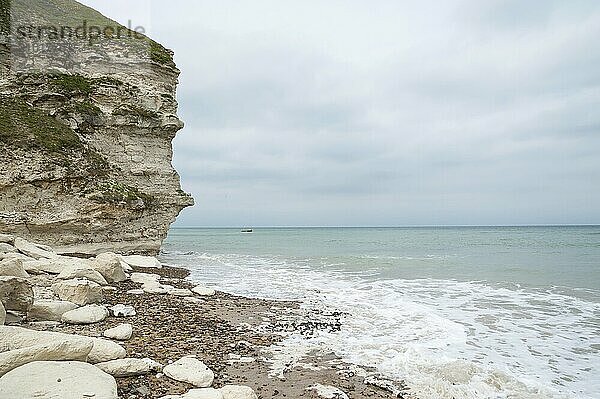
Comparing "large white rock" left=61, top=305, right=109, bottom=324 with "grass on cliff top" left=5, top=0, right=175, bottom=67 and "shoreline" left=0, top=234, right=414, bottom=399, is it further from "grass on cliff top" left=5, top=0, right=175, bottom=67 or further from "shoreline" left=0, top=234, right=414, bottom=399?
"grass on cliff top" left=5, top=0, right=175, bottom=67

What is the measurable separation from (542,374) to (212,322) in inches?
275

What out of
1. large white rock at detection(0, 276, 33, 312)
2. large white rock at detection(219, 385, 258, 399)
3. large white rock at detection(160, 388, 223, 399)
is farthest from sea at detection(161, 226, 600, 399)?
large white rock at detection(0, 276, 33, 312)

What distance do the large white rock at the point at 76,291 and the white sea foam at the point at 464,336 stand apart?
16.9ft

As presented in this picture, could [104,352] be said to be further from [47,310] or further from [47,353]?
[47,310]

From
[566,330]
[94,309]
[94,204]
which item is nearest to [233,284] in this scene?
[94,309]

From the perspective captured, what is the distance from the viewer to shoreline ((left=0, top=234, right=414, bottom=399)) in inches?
261

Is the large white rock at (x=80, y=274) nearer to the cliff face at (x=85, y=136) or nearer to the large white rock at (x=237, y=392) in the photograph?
the large white rock at (x=237, y=392)

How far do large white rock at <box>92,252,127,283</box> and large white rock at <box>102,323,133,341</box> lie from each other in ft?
19.8

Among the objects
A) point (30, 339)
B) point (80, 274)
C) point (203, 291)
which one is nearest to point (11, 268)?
point (80, 274)

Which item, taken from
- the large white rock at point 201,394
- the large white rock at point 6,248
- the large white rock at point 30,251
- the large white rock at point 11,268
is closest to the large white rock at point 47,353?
the large white rock at point 201,394

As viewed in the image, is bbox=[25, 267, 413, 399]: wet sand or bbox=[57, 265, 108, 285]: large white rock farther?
bbox=[57, 265, 108, 285]: large white rock

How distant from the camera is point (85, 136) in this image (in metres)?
24.6

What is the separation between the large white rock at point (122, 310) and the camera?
398 inches

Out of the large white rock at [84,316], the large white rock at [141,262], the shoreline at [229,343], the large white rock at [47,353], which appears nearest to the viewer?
the large white rock at [47,353]
